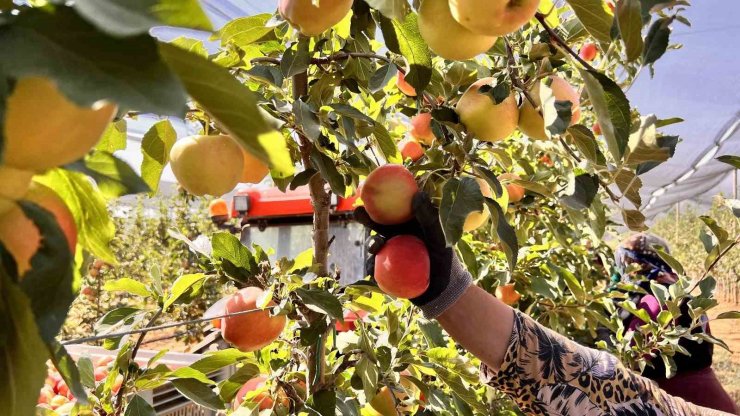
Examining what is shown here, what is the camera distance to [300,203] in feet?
13.6

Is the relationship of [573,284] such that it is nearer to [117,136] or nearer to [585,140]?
[585,140]

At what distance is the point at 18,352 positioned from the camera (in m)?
0.26

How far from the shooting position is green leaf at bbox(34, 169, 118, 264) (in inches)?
13.2

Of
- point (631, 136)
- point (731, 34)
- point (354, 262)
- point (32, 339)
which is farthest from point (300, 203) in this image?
point (731, 34)

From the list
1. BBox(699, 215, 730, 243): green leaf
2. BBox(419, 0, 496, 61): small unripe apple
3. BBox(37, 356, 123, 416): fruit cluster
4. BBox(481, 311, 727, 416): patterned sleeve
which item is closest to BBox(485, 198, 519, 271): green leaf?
BBox(419, 0, 496, 61): small unripe apple

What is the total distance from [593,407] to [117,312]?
2.95 feet

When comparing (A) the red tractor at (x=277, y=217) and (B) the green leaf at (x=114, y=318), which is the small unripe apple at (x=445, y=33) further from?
(A) the red tractor at (x=277, y=217)

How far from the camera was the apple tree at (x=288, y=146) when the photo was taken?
0.24m

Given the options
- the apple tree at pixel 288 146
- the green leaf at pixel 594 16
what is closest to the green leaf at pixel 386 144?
the apple tree at pixel 288 146

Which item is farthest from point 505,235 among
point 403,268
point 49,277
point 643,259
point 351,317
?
point 643,259

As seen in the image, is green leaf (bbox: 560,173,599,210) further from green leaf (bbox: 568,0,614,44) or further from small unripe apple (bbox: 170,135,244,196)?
small unripe apple (bbox: 170,135,244,196)

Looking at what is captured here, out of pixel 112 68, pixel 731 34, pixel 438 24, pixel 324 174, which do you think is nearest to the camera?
pixel 112 68

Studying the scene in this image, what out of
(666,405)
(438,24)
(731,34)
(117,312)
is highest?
(731,34)

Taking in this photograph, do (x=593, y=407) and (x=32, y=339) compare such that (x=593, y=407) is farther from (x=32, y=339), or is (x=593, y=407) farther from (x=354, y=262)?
(x=354, y=262)
